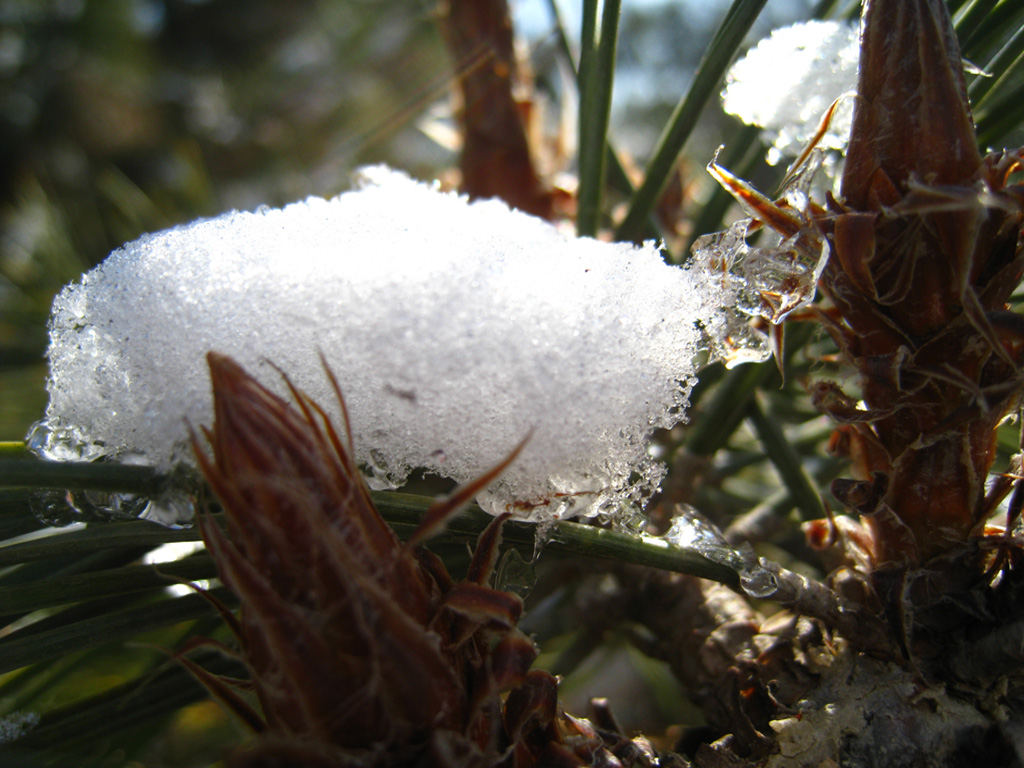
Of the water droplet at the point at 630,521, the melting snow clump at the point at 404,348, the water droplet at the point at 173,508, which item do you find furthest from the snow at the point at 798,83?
the water droplet at the point at 173,508

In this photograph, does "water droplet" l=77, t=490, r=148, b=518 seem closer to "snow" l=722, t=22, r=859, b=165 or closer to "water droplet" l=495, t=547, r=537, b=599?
"water droplet" l=495, t=547, r=537, b=599

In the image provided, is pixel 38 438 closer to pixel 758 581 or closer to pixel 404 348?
pixel 404 348

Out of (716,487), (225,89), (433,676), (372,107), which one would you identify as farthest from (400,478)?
(225,89)

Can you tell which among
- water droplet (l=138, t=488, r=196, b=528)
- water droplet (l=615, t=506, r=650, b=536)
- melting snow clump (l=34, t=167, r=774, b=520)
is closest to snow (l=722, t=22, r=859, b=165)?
melting snow clump (l=34, t=167, r=774, b=520)

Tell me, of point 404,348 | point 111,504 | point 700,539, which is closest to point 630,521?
point 700,539

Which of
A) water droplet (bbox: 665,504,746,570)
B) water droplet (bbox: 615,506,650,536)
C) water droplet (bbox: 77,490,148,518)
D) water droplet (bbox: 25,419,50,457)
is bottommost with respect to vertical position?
water droplet (bbox: 665,504,746,570)
